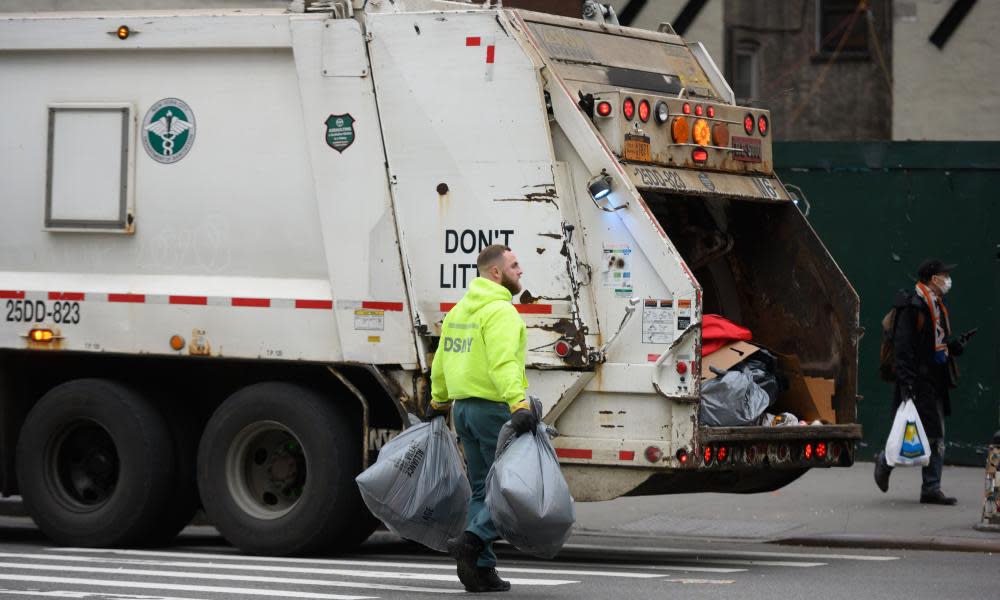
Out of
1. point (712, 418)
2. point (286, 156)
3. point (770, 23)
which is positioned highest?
point (770, 23)

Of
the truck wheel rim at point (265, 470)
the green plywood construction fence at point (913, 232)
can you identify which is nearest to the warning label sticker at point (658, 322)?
the truck wheel rim at point (265, 470)

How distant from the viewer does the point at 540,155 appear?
9406mm

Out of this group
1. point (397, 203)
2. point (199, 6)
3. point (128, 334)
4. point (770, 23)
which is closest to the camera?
point (397, 203)

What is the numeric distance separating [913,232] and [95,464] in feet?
22.8

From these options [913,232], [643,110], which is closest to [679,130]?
[643,110]

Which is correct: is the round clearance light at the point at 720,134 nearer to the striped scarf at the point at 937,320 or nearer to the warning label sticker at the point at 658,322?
the warning label sticker at the point at 658,322

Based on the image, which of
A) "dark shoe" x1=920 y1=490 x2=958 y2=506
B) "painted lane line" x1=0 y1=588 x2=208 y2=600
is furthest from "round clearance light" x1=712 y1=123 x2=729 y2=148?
"painted lane line" x1=0 y1=588 x2=208 y2=600

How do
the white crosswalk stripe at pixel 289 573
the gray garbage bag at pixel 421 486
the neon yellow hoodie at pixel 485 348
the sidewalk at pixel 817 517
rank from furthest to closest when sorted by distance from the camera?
the sidewalk at pixel 817 517
the gray garbage bag at pixel 421 486
the white crosswalk stripe at pixel 289 573
the neon yellow hoodie at pixel 485 348

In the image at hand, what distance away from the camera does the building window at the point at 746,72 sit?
26.4 m

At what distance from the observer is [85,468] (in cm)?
1077

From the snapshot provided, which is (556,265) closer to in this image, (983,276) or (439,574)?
(439,574)

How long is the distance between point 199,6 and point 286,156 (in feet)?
25.3

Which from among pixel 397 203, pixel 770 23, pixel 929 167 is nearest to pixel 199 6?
pixel 929 167

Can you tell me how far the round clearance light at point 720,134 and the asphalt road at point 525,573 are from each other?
2.31m
